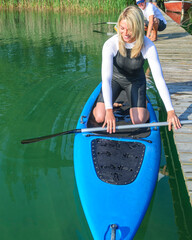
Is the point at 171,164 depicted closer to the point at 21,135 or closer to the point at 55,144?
the point at 55,144

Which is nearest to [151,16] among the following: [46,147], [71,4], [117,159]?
[46,147]

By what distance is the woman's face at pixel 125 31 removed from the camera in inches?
109

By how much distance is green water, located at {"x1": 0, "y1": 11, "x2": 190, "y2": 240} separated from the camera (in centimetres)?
265

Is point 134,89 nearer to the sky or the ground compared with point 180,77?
nearer to the sky

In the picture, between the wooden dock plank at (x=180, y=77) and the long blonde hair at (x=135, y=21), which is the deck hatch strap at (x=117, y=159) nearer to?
the wooden dock plank at (x=180, y=77)

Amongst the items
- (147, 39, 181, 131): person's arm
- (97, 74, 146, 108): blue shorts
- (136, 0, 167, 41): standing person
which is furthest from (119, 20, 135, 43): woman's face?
(136, 0, 167, 41): standing person

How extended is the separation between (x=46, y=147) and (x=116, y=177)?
1511 millimetres

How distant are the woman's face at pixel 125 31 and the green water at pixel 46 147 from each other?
164 cm

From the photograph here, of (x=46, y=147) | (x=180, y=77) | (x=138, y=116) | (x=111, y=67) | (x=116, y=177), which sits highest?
(x=111, y=67)

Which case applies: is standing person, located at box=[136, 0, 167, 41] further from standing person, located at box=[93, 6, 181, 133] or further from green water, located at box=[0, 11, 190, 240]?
standing person, located at box=[93, 6, 181, 133]

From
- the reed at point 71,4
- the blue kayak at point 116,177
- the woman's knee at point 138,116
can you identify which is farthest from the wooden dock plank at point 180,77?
the reed at point 71,4

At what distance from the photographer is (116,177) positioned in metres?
2.57

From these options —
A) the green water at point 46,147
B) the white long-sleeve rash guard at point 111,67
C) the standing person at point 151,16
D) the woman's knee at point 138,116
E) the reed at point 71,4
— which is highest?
the reed at point 71,4

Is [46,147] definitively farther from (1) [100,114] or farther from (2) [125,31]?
(2) [125,31]
